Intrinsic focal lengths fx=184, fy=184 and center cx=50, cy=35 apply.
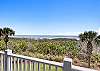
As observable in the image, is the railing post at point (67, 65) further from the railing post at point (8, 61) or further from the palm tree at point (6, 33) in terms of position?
the palm tree at point (6, 33)

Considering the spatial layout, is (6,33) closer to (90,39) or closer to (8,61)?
(90,39)

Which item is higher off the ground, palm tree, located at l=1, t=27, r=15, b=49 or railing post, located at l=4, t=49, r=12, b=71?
palm tree, located at l=1, t=27, r=15, b=49

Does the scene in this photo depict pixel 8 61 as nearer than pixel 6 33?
Yes

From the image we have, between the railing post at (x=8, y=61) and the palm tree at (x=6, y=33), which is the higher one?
the palm tree at (x=6, y=33)

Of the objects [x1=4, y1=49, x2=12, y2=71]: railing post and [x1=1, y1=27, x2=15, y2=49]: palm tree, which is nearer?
[x1=4, y1=49, x2=12, y2=71]: railing post

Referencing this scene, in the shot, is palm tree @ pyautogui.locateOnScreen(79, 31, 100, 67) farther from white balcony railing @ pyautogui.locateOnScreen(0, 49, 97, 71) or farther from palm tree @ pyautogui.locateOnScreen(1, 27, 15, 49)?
white balcony railing @ pyautogui.locateOnScreen(0, 49, 97, 71)

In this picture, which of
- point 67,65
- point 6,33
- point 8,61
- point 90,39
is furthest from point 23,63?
point 6,33

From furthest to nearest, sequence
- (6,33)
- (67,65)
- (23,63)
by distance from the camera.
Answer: (6,33), (23,63), (67,65)

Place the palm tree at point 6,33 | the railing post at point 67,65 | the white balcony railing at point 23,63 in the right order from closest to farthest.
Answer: the railing post at point 67,65 → the white balcony railing at point 23,63 → the palm tree at point 6,33

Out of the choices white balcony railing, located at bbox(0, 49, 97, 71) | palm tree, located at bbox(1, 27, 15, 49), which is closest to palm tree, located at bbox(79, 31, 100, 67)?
palm tree, located at bbox(1, 27, 15, 49)

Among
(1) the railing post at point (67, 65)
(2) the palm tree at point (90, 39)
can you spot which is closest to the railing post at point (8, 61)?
(1) the railing post at point (67, 65)

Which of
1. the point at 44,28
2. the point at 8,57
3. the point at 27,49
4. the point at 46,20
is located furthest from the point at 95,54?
the point at 44,28

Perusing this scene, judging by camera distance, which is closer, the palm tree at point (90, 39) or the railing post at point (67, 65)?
the railing post at point (67, 65)

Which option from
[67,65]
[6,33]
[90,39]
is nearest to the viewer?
[67,65]
